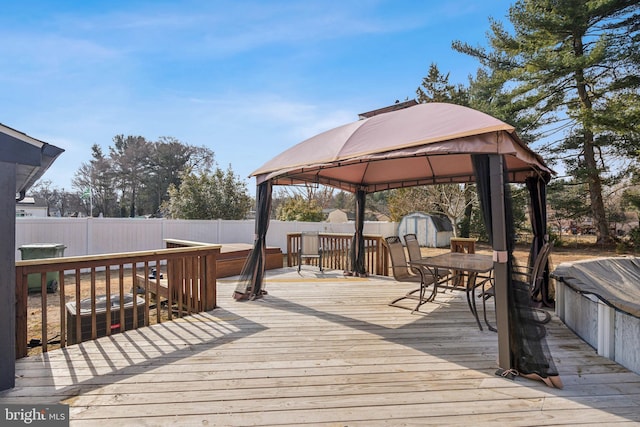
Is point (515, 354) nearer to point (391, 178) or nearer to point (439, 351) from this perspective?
point (439, 351)

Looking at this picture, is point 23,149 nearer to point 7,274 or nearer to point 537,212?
point 7,274

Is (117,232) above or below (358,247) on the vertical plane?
above

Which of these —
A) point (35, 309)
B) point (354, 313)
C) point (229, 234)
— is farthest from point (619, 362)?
point (229, 234)

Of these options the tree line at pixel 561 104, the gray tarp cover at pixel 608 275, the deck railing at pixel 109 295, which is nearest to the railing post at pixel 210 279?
the deck railing at pixel 109 295

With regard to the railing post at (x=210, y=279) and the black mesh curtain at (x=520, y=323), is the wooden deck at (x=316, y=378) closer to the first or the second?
the black mesh curtain at (x=520, y=323)

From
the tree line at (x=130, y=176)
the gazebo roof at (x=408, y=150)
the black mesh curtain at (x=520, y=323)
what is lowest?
the black mesh curtain at (x=520, y=323)

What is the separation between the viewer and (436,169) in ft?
20.0

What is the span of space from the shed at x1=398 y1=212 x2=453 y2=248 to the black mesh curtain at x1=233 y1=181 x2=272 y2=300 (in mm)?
12827

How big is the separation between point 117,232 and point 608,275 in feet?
37.7

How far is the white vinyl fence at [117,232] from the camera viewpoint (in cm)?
812

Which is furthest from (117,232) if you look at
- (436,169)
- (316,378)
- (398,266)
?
(316,378)

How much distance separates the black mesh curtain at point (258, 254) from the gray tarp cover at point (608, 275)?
12.9 feet

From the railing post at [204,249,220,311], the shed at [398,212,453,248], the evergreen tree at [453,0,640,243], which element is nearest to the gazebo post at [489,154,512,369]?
the railing post at [204,249,220,311]

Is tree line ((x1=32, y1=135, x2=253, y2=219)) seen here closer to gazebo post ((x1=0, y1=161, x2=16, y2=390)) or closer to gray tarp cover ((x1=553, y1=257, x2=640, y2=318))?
gazebo post ((x1=0, y1=161, x2=16, y2=390))
